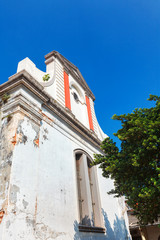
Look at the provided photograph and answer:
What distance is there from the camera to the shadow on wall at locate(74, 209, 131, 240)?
5956mm

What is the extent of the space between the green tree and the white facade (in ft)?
6.02

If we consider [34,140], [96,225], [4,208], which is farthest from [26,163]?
[96,225]

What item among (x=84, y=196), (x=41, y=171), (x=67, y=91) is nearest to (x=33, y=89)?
(x=41, y=171)

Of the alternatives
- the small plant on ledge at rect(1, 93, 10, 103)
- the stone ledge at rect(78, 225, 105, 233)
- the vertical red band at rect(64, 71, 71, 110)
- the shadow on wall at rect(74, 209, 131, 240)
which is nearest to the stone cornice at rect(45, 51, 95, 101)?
the vertical red band at rect(64, 71, 71, 110)

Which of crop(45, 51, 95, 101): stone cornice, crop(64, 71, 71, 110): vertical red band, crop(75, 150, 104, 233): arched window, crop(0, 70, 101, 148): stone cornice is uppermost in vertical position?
crop(45, 51, 95, 101): stone cornice

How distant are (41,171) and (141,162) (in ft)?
9.23

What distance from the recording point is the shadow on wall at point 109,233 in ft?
19.5

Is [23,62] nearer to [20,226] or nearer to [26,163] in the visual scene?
[26,163]

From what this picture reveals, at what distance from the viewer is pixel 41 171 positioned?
17.6ft

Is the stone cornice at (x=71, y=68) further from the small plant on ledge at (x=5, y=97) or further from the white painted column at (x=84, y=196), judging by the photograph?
the white painted column at (x=84, y=196)

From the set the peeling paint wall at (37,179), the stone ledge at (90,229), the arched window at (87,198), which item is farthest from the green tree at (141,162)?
the arched window at (87,198)

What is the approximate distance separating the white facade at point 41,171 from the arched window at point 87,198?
0.14 feet

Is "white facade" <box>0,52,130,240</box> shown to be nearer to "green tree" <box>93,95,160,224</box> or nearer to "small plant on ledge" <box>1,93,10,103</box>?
"small plant on ledge" <box>1,93,10,103</box>

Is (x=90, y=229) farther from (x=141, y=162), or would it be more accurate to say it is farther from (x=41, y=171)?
(x=141, y=162)
